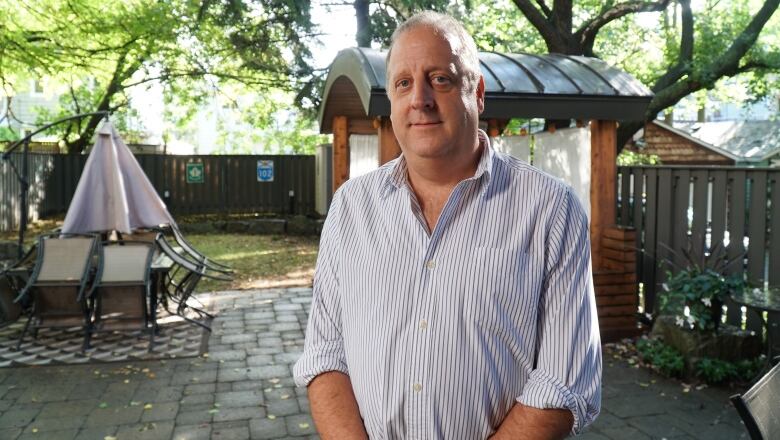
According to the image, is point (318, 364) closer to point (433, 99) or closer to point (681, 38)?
point (433, 99)

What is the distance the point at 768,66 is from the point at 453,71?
1226cm

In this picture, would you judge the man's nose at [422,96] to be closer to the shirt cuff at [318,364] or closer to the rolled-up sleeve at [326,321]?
the rolled-up sleeve at [326,321]

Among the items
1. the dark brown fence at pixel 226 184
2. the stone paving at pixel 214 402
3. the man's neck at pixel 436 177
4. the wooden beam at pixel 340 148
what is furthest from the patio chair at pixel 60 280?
the dark brown fence at pixel 226 184

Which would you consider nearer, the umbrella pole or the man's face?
the man's face

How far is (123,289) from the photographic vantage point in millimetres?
6805

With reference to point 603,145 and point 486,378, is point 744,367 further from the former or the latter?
point 486,378

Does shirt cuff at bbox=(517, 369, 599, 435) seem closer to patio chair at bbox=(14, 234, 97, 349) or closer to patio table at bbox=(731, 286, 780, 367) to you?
patio table at bbox=(731, 286, 780, 367)

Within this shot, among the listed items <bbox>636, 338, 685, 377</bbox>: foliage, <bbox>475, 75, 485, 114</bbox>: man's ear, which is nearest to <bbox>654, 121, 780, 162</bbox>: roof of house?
<bbox>636, 338, 685, 377</bbox>: foliage

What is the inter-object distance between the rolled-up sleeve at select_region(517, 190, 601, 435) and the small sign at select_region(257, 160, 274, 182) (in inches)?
693

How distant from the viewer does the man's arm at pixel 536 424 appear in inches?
63.2

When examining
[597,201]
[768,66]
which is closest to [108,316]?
[597,201]

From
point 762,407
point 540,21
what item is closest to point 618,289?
point 762,407

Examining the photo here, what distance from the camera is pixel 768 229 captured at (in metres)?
5.82

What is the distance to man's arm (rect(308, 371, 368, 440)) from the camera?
1.79m
